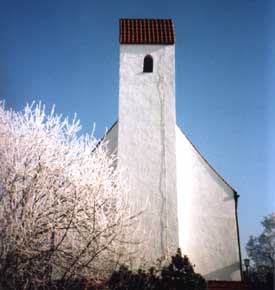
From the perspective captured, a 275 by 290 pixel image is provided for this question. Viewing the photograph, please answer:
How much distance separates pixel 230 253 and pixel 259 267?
41.3ft

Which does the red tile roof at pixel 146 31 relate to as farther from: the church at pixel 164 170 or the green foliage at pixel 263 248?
the green foliage at pixel 263 248

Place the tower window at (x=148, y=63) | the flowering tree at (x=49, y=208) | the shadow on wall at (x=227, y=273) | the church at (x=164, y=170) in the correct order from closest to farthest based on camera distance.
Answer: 1. the flowering tree at (x=49, y=208)
2. the church at (x=164, y=170)
3. the shadow on wall at (x=227, y=273)
4. the tower window at (x=148, y=63)

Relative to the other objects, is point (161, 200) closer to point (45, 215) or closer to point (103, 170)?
point (103, 170)

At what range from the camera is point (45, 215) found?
8320mm

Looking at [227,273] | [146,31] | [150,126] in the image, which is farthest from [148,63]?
[227,273]

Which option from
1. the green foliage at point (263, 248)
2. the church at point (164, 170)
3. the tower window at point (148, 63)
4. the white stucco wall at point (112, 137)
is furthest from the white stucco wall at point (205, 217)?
the green foliage at point (263, 248)

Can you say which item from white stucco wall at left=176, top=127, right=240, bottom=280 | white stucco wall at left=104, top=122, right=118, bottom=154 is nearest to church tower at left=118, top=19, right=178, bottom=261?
white stucco wall at left=104, top=122, right=118, bottom=154

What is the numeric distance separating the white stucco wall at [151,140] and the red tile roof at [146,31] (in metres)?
0.24

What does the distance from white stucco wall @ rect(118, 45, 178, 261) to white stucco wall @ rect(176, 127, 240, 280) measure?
943 mm

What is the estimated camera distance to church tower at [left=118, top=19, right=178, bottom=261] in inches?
516

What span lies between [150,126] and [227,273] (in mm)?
5711

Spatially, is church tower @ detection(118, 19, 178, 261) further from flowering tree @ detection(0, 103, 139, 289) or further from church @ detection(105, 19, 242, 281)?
flowering tree @ detection(0, 103, 139, 289)

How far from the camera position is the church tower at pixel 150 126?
13.1 m

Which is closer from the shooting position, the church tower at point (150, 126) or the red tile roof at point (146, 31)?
the church tower at point (150, 126)
